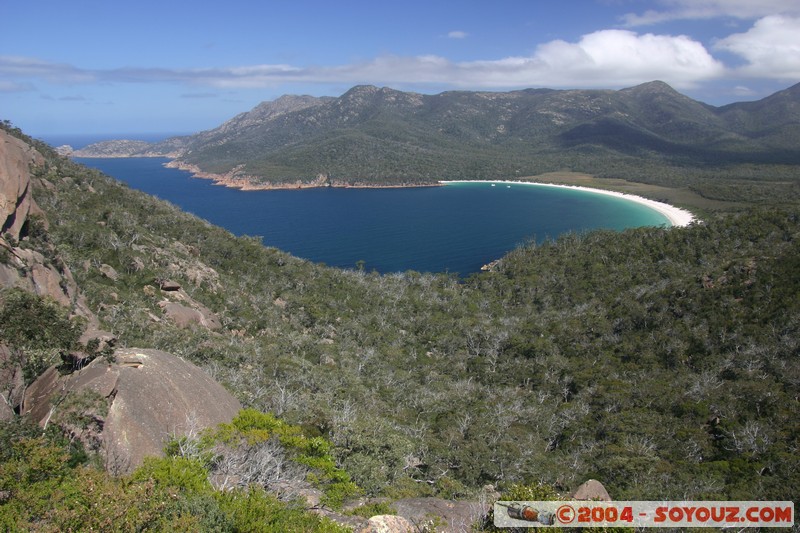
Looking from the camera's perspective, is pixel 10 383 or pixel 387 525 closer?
pixel 387 525

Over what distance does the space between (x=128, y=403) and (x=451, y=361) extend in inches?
1668

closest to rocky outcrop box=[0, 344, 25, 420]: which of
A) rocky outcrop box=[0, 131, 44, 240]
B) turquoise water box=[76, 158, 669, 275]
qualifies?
rocky outcrop box=[0, 131, 44, 240]

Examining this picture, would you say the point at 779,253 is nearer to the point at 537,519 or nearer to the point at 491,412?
the point at 491,412

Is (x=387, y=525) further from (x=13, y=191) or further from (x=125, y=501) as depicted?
(x=13, y=191)

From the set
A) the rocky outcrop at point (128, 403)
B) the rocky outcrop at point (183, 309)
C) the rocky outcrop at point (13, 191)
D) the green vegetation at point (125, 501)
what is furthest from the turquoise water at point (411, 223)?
the green vegetation at point (125, 501)

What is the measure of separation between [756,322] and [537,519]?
49.6m

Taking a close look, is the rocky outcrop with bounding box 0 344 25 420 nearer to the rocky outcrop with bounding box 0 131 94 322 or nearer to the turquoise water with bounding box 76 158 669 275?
the rocky outcrop with bounding box 0 131 94 322

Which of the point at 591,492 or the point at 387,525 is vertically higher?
the point at 387,525

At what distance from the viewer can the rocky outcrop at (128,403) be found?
1581 centimetres

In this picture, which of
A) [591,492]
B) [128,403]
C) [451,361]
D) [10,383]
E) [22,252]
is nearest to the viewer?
[128,403]

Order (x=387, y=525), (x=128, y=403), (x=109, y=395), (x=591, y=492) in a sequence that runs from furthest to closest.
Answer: (x=591, y=492) < (x=128, y=403) < (x=109, y=395) < (x=387, y=525)

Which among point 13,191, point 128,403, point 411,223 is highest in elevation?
point 13,191

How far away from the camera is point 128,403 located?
1691 centimetres

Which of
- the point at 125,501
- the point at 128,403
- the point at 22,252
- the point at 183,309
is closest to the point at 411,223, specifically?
the point at 183,309
